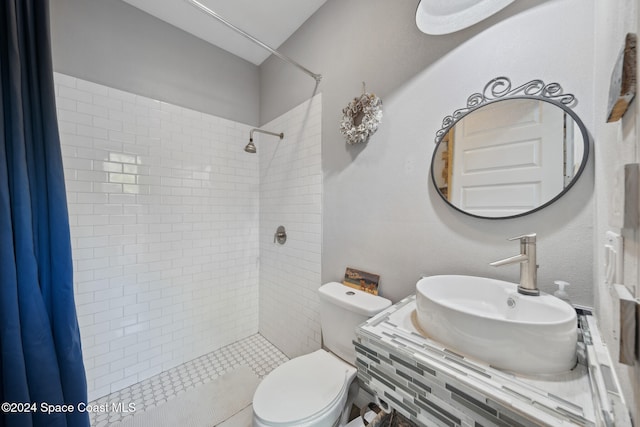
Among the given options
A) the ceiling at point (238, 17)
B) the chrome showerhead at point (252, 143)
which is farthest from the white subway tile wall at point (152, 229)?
the ceiling at point (238, 17)

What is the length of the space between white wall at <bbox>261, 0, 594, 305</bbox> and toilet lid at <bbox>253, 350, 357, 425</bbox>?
482mm

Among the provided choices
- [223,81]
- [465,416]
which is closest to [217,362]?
[465,416]

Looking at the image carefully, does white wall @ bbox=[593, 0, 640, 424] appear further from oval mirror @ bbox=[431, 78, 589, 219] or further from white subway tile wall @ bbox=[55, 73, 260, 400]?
white subway tile wall @ bbox=[55, 73, 260, 400]

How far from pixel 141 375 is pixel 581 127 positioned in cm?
277

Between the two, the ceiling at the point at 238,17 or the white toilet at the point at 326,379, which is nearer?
the white toilet at the point at 326,379

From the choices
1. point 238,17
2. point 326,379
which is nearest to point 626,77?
point 326,379

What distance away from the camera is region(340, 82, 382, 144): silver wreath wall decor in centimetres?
129

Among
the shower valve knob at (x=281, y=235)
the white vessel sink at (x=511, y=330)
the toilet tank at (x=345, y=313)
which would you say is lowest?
the toilet tank at (x=345, y=313)

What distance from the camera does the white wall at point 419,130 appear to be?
0.78 m

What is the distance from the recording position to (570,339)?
0.57 m

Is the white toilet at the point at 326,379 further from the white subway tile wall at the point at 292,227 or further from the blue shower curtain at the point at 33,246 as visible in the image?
the blue shower curtain at the point at 33,246

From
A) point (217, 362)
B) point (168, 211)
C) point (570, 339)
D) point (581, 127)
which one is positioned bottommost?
point (217, 362)

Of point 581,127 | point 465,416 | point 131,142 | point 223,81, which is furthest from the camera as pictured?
point 223,81

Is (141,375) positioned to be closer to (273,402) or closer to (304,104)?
(273,402)
